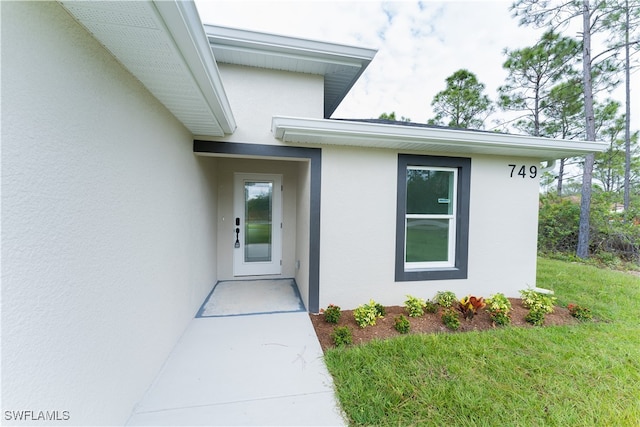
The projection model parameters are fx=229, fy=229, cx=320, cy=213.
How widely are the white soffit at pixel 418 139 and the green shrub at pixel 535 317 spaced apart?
248cm

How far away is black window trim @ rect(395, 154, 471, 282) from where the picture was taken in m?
3.70

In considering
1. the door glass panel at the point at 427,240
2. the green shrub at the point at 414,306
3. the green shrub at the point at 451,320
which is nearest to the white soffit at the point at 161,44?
the door glass panel at the point at 427,240

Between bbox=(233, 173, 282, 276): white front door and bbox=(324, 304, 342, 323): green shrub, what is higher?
bbox=(233, 173, 282, 276): white front door

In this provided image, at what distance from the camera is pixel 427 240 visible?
4.02 m

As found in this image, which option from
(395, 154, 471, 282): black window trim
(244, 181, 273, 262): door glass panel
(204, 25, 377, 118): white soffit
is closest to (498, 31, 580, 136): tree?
(395, 154, 471, 282): black window trim

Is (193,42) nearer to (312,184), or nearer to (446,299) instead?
(312,184)

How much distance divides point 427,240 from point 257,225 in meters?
3.43

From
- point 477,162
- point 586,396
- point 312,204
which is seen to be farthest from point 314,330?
point 477,162

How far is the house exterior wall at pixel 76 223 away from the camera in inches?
39.0

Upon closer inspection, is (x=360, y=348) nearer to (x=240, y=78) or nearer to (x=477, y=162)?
(x=477, y=162)

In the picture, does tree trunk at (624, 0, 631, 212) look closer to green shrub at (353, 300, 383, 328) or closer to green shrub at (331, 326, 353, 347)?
green shrub at (353, 300, 383, 328)

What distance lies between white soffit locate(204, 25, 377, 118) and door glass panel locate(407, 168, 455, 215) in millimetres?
1971

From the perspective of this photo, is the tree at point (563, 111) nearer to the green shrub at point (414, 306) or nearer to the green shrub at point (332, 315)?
the green shrub at point (414, 306)

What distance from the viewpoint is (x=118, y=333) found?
1.66 metres
